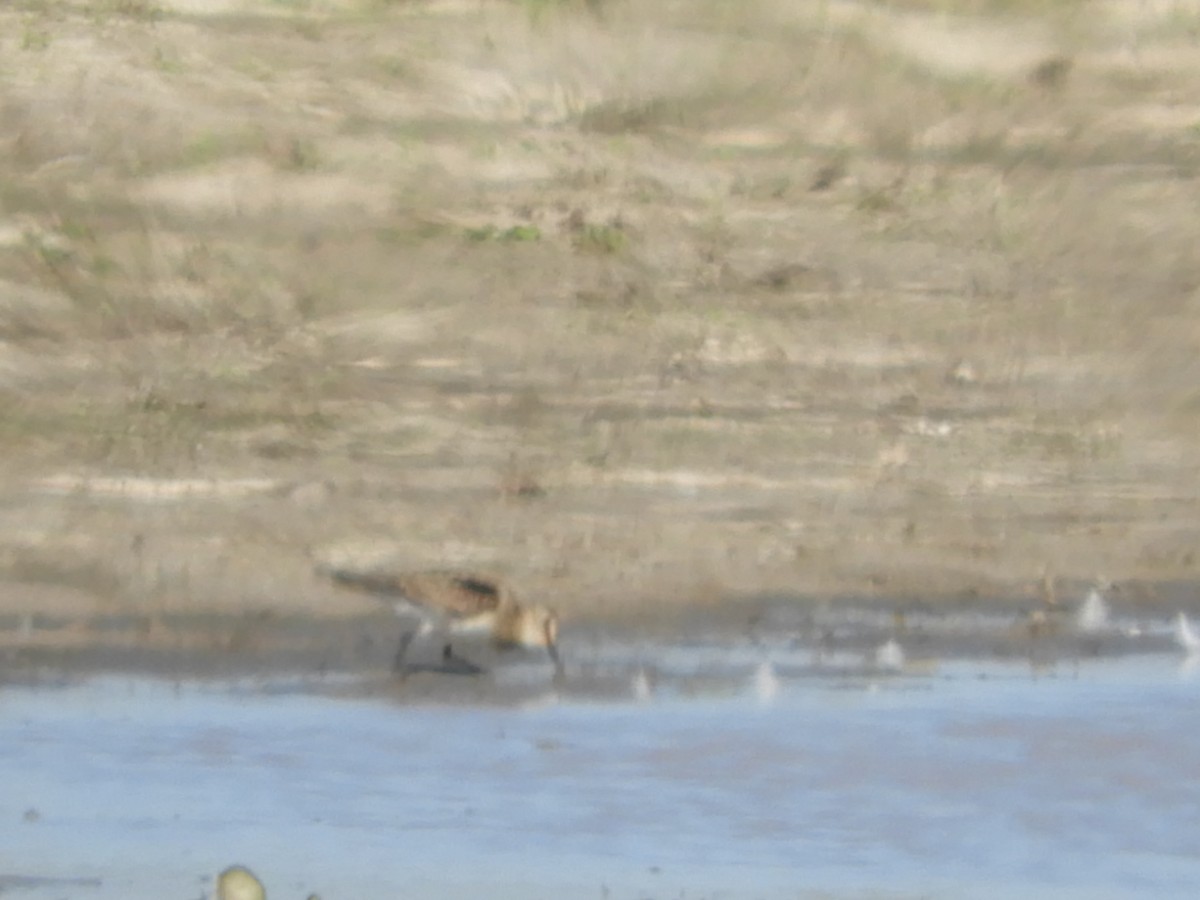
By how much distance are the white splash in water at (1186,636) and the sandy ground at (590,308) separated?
267 millimetres

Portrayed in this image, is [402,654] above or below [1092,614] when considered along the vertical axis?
below

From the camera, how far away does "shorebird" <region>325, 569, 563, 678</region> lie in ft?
23.7

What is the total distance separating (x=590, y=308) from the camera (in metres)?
7.52

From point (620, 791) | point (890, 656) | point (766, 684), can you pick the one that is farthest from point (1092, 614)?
point (620, 791)

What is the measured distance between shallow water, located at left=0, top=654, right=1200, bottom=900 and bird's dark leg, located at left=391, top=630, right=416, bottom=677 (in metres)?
0.34

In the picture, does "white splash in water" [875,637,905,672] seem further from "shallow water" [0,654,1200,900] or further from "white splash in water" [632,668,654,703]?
"white splash in water" [632,668,654,703]

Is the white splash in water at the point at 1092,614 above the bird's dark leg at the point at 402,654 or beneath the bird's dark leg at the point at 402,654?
above

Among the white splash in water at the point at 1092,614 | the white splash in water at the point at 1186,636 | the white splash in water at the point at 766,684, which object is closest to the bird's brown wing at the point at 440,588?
the white splash in water at the point at 766,684

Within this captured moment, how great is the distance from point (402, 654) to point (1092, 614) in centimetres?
160

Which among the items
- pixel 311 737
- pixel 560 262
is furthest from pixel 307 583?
pixel 311 737

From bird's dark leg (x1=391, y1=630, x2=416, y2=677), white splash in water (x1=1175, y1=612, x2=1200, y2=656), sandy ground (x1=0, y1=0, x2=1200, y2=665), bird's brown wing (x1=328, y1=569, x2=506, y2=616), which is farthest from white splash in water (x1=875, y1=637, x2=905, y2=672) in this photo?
bird's dark leg (x1=391, y1=630, x2=416, y2=677)

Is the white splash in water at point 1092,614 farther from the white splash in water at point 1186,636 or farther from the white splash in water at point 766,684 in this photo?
the white splash in water at point 766,684

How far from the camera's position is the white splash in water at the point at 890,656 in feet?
23.6

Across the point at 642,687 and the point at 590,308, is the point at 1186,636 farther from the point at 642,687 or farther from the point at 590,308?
the point at 590,308
